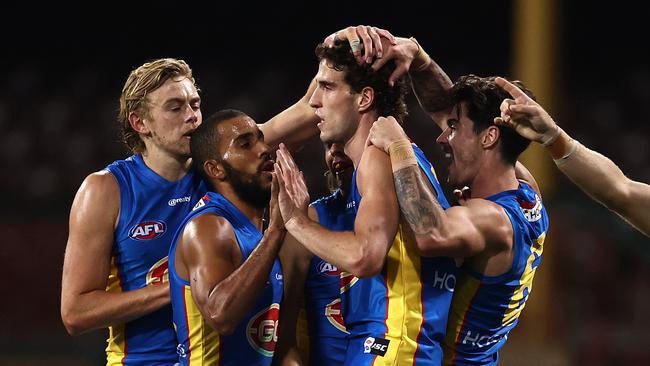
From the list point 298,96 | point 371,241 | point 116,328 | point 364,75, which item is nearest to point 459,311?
point 371,241

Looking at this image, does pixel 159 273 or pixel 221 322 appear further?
pixel 159 273

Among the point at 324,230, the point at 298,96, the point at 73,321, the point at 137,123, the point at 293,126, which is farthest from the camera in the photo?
the point at 298,96

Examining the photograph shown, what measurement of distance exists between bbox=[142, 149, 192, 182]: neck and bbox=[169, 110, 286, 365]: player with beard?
260 mm

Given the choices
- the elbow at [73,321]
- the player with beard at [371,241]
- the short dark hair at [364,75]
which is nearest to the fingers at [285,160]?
the player with beard at [371,241]

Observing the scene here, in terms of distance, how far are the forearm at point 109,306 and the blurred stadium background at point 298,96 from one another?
4300mm

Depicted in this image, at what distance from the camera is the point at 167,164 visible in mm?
4617

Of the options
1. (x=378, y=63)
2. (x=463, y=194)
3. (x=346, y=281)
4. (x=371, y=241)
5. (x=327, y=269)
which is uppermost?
(x=378, y=63)

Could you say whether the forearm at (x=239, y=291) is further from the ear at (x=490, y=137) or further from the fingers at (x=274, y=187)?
the ear at (x=490, y=137)

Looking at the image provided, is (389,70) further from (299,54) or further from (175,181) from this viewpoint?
(299,54)

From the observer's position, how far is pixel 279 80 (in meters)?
13.6

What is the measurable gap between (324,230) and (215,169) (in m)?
0.67

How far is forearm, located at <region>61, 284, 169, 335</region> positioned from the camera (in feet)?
14.0

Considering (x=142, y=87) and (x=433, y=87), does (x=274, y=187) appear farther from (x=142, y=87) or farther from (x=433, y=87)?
(x=433, y=87)

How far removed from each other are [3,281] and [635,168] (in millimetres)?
6773
